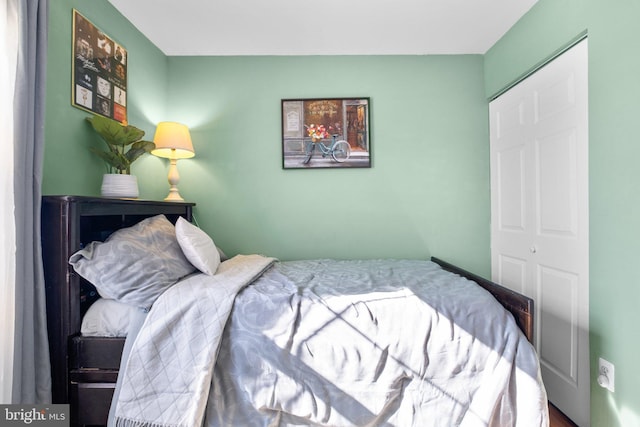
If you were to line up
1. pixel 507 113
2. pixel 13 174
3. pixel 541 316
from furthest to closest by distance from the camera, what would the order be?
pixel 507 113, pixel 541 316, pixel 13 174

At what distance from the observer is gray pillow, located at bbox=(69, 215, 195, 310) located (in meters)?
1.34

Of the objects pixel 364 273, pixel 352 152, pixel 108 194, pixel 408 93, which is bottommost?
pixel 364 273

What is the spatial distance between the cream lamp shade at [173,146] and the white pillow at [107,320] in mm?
1153

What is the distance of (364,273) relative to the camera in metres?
2.01

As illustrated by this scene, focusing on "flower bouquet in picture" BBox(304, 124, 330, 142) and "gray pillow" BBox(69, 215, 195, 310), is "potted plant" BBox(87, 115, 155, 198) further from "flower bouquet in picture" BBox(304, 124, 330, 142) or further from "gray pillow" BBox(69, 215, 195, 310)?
"flower bouquet in picture" BBox(304, 124, 330, 142)

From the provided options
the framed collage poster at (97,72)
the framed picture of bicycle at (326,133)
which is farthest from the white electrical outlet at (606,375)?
the framed collage poster at (97,72)

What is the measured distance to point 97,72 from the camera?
Answer: 1.87 meters

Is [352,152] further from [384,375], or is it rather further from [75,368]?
[75,368]

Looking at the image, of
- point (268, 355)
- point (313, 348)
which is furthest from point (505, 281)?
point (268, 355)

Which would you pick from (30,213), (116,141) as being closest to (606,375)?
(30,213)

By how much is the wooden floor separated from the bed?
757 mm

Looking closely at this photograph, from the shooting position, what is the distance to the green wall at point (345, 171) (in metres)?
2.64

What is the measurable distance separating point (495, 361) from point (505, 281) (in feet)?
4.56

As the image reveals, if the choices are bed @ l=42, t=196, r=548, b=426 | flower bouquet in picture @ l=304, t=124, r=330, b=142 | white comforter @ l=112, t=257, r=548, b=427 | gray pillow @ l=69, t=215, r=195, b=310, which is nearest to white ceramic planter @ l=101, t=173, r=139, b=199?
gray pillow @ l=69, t=215, r=195, b=310
